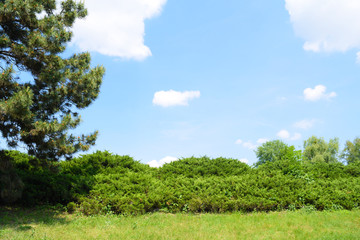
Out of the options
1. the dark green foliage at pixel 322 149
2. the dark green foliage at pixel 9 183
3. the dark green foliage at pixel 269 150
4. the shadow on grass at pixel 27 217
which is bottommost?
the shadow on grass at pixel 27 217

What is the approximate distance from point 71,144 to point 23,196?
10.7 feet

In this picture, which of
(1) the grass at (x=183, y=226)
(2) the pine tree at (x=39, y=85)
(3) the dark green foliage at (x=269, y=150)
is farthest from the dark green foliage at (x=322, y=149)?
(2) the pine tree at (x=39, y=85)

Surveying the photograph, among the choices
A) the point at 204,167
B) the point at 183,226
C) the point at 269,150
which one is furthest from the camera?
the point at 269,150

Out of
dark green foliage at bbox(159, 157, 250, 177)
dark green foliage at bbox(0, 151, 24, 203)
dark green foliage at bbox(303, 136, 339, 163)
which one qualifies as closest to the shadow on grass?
dark green foliage at bbox(0, 151, 24, 203)

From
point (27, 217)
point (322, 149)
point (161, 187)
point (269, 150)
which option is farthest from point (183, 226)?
point (322, 149)

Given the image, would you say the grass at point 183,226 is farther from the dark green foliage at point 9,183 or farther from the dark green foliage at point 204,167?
the dark green foliage at point 204,167

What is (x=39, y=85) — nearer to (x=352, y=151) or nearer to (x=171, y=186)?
(x=171, y=186)

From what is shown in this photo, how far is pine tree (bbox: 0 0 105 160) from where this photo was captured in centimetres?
901

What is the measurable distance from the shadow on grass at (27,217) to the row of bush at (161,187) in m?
0.43

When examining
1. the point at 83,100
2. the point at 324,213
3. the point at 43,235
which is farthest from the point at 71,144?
the point at 324,213

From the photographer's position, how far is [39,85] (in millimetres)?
10680

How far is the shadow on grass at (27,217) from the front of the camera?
893cm

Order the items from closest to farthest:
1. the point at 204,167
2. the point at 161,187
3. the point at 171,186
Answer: the point at 161,187
the point at 171,186
the point at 204,167

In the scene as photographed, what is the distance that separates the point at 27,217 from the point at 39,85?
473cm
